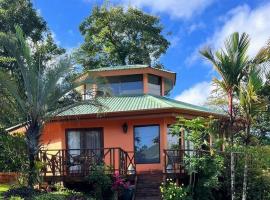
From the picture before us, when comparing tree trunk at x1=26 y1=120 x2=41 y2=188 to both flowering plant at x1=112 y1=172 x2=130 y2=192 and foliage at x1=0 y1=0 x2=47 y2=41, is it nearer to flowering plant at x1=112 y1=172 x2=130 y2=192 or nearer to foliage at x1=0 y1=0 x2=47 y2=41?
flowering plant at x1=112 y1=172 x2=130 y2=192

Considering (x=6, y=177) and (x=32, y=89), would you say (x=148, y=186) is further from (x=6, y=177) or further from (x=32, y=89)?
(x=6, y=177)

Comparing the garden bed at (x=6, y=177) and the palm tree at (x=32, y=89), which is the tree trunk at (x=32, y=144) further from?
the garden bed at (x=6, y=177)

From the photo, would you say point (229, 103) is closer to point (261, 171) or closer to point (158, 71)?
point (261, 171)

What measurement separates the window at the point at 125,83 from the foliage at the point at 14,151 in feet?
19.9

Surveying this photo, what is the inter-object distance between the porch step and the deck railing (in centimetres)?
73

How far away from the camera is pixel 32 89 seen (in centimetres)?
1462

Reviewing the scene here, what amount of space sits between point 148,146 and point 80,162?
3.32 metres

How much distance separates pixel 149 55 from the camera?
125 feet

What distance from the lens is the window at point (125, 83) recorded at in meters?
22.2

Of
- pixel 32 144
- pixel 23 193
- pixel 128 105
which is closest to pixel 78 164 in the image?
pixel 32 144

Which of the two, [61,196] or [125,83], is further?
[125,83]

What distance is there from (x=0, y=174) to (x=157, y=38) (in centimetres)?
2147

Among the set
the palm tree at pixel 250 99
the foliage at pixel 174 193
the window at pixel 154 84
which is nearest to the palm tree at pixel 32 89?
the foliage at pixel 174 193

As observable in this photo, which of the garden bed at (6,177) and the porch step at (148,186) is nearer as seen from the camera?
the porch step at (148,186)
